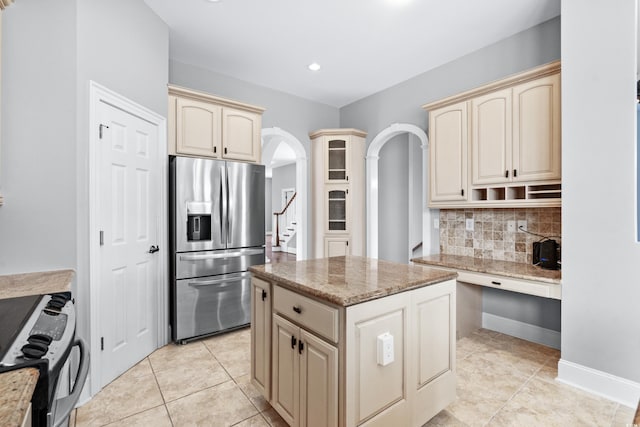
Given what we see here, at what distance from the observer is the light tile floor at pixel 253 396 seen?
6.15ft

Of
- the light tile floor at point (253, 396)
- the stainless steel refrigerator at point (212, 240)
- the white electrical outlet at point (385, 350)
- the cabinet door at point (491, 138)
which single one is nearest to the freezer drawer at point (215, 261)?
the stainless steel refrigerator at point (212, 240)

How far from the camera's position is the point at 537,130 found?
2541 millimetres

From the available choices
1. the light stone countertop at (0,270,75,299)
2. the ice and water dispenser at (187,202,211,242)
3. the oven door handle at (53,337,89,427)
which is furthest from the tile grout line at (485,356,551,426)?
the ice and water dispenser at (187,202,211,242)

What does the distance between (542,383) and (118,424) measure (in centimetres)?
287

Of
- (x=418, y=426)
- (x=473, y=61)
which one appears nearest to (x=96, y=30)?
(x=418, y=426)

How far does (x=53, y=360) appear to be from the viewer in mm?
850

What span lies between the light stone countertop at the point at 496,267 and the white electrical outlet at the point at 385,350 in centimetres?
162

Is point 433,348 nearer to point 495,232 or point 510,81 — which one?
point 495,232

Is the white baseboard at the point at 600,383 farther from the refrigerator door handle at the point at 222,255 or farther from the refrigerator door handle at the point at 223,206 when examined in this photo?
the refrigerator door handle at the point at 223,206

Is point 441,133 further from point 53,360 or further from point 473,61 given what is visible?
point 53,360

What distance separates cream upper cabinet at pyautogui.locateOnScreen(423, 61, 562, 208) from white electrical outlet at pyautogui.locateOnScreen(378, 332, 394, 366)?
195cm

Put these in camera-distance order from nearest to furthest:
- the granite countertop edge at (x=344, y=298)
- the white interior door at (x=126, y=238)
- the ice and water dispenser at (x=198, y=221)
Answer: the granite countertop edge at (x=344, y=298)
the white interior door at (x=126, y=238)
the ice and water dispenser at (x=198, y=221)

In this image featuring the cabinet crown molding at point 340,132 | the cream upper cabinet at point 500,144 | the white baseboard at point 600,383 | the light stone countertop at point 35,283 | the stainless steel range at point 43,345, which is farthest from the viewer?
the cabinet crown molding at point 340,132

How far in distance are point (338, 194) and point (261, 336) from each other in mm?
2780
